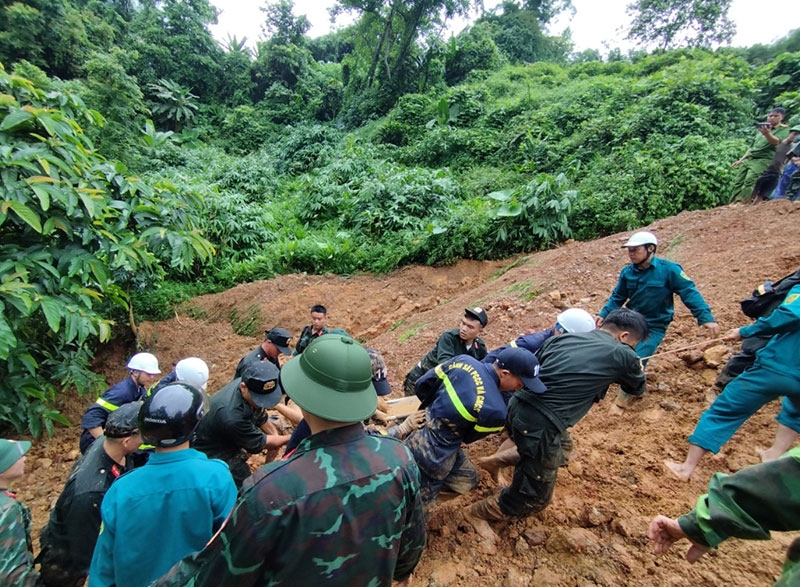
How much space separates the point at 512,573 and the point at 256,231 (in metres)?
10.0

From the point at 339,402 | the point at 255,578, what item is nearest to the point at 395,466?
the point at 339,402

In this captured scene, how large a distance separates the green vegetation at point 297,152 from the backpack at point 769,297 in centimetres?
335

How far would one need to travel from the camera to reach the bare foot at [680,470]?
8.76 feet

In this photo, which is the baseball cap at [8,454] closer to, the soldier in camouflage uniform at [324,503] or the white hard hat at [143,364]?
the soldier in camouflage uniform at [324,503]

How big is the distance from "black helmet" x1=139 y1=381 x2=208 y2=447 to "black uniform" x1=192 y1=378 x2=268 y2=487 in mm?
969

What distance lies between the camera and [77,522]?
6.72 feet

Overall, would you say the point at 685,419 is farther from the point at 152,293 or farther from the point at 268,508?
the point at 152,293

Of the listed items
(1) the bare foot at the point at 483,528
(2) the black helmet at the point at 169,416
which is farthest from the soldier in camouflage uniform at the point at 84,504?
(1) the bare foot at the point at 483,528

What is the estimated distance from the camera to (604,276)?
19.5 feet

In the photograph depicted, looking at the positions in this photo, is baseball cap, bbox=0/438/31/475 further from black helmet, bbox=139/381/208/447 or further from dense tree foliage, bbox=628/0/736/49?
dense tree foliage, bbox=628/0/736/49

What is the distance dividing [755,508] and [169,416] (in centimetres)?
199

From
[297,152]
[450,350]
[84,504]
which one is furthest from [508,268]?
[297,152]

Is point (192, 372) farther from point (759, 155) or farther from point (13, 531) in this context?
point (759, 155)

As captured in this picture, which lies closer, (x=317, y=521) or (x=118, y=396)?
(x=317, y=521)
